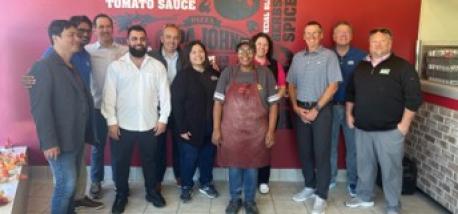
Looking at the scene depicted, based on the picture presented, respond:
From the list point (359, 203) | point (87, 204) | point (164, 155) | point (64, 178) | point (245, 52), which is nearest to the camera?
point (64, 178)

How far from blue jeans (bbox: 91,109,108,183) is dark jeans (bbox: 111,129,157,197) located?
0.32 metres

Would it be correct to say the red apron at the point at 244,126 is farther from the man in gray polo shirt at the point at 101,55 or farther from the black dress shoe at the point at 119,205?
the man in gray polo shirt at the point at 101,55

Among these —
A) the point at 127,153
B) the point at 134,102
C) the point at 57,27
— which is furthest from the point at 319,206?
the point at 57,27

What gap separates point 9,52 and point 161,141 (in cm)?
181

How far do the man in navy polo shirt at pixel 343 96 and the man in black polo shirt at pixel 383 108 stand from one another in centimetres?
24

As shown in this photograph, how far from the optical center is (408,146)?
4.07 meters

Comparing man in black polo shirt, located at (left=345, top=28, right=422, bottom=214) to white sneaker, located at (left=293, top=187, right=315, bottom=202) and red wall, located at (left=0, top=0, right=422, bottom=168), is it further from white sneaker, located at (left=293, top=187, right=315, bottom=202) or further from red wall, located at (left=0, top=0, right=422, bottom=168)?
red wall, located at (left=0, top=0, right=422, bottom=168)

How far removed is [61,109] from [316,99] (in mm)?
1945

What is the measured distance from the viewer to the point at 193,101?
11.3ft

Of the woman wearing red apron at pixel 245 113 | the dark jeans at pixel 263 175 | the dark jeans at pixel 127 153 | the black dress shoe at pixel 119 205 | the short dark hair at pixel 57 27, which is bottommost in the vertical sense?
the black dress shoe at pixel 119 205

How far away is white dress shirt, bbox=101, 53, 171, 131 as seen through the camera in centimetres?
325

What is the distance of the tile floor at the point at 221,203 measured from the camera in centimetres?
350

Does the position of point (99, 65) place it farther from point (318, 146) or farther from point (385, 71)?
point (385, 71)

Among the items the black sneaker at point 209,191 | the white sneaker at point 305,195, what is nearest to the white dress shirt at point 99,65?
the black sneaker at point 209,191
